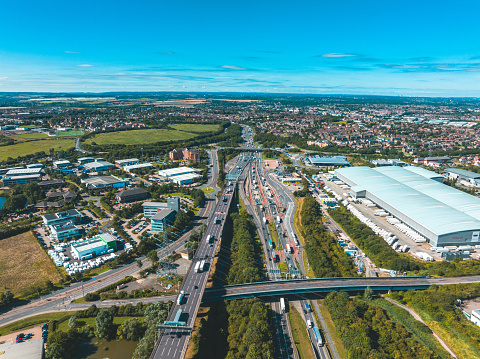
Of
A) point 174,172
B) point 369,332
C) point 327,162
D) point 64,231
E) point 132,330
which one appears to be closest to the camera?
point 132,330

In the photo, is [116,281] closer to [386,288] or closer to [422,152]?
[386,288]

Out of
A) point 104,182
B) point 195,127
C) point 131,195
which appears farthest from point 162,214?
point 195,127

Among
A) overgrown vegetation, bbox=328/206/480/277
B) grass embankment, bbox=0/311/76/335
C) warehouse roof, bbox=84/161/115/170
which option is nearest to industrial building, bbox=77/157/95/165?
warehouse roof, bbox=84/161/115/170

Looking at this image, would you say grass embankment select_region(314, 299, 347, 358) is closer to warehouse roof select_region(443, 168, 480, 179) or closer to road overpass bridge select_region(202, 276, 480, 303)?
road overpass bridge select_region(202, 276, 480, 303)

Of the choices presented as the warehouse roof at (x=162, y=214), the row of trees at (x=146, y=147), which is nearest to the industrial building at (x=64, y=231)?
the warehouse roof at (x=162, y=214)

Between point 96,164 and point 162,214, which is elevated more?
point 96,164

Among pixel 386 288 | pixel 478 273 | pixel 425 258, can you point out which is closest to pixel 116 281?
pixel 386 288

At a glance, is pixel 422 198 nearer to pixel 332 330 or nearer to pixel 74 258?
pixel 332 330
